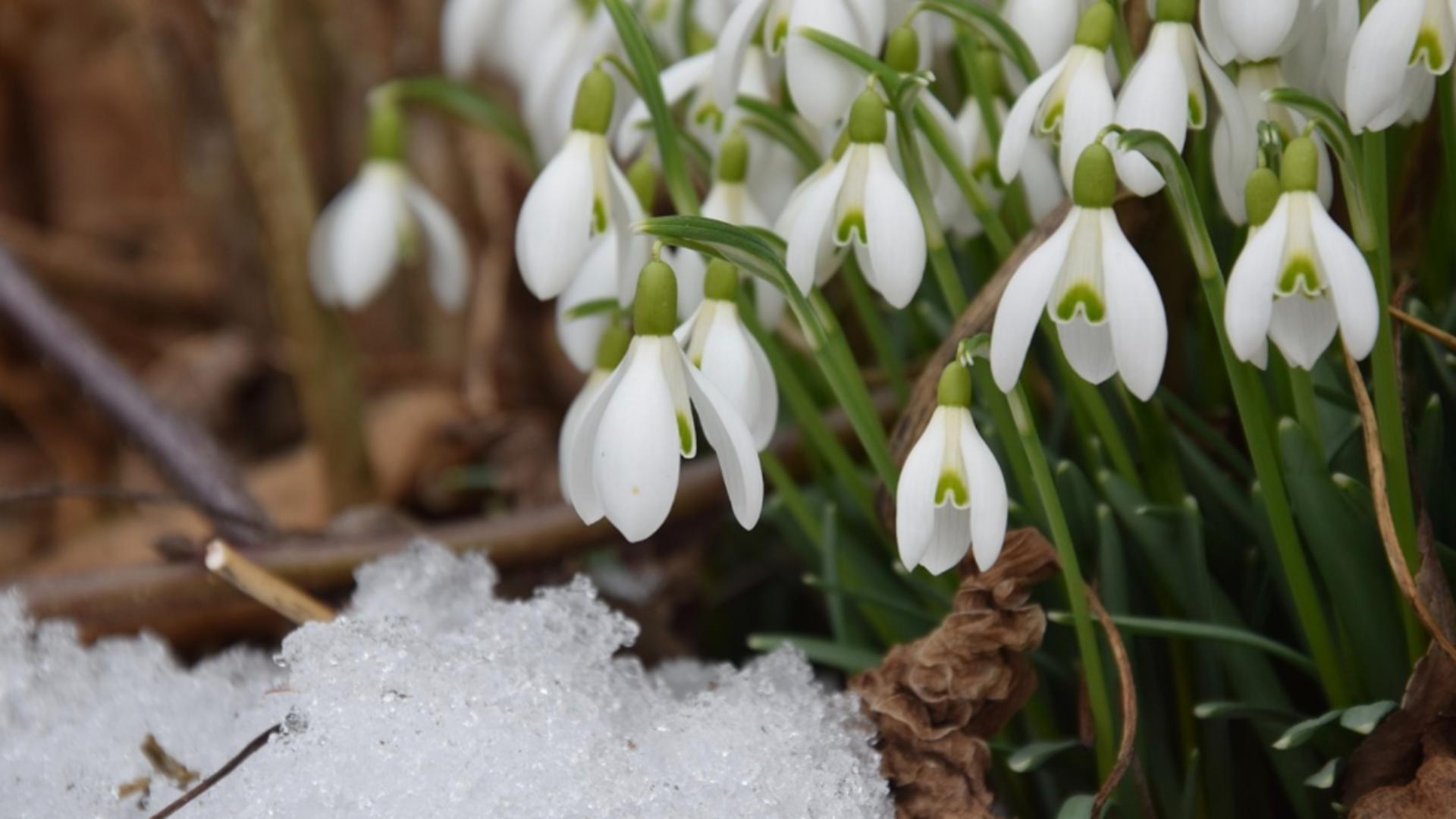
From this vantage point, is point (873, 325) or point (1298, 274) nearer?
point (1298, 274)

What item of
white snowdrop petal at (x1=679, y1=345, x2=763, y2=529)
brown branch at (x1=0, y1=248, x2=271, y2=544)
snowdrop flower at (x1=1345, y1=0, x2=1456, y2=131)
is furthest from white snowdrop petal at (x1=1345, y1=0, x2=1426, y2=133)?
brown branch at (x1=0, y1=248, x2=271, y2=544)

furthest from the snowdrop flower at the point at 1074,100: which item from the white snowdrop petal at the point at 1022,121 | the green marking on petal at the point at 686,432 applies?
the green marking on petal at the point at 686,432

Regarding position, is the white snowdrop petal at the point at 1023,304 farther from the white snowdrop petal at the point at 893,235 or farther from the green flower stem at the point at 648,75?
the green flower stem at the point at 648,75

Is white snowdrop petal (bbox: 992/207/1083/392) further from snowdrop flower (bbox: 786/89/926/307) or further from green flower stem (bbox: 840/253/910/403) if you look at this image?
green flower stem (bbox: 840/253/910/403)

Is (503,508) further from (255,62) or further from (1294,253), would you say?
(1294,253)

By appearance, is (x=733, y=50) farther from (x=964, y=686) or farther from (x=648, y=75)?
(x=964, y=686)

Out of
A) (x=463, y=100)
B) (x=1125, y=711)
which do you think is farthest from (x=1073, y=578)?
(x=463, y=100)

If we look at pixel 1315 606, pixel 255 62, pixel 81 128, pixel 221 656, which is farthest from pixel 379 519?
pixel 81 128

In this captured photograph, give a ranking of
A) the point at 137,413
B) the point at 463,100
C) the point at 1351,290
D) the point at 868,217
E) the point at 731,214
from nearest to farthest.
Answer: the point at 1351,290 < the point at 868,217 < the point at 731,214 < the point at 463,100 < the point at 137,413
